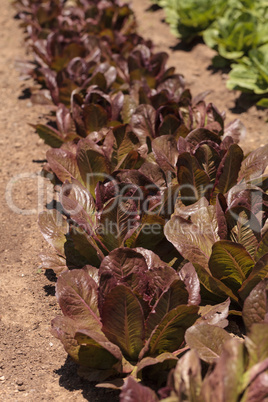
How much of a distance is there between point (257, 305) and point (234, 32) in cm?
355

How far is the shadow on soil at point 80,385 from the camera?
2.09 m

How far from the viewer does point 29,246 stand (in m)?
2.99

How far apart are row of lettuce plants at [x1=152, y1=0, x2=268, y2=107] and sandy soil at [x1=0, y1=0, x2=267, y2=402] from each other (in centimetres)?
20

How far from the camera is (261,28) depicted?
491 centimetres

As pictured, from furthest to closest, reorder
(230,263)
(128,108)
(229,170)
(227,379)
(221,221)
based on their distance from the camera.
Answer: (128,108) → (229,170) → (221,221) → (230,263) → (227,379)

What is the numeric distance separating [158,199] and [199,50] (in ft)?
11.9

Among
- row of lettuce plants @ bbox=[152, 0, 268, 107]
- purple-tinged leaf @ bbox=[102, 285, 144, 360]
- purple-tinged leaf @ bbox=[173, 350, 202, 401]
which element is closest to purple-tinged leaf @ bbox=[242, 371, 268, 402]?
purple-tinged leaf @ bbox=[173, 350, 202, 401]

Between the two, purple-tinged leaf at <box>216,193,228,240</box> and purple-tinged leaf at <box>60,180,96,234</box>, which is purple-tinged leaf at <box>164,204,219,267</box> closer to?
purple-tinged leaf at <box>216,193,228,240</box>

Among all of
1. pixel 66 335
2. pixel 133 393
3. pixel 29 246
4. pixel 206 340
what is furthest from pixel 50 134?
pixel 133 393

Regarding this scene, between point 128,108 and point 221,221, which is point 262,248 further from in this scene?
point 128,108

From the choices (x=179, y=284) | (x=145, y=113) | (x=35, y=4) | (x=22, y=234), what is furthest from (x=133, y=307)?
(x=35, y=4)

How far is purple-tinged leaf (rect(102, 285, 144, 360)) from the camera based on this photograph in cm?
195

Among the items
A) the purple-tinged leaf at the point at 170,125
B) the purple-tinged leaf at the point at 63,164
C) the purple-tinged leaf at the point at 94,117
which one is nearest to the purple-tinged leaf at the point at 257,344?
the purple-tinged leaf at the point at 63,164

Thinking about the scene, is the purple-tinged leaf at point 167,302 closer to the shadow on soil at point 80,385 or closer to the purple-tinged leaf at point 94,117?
the shadow on soil at point 80,385
